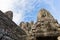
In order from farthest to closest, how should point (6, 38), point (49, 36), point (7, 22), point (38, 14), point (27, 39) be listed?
point (38, 14)
point (49, 36)
point (27, 39)
point (7, 22)
point (6, 38)

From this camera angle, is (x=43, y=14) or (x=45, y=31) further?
(x=43, y=14)

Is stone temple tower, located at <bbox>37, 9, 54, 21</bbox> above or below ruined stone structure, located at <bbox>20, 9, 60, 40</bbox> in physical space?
above

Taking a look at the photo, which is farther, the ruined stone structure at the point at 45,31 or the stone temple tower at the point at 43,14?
the stone temple tower at the point at 43,14

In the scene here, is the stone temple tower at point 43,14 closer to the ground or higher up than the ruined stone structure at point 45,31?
higher up

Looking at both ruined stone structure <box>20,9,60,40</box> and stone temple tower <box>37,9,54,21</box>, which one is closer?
ruined stone structure <box>20,9,60,40</box>

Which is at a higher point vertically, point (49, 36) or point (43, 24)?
point (43, 24)

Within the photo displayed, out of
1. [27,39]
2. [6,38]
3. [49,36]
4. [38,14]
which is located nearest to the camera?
[6,38]

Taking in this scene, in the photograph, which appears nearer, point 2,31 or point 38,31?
point 2,31

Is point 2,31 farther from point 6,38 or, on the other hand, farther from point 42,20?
point 42,20

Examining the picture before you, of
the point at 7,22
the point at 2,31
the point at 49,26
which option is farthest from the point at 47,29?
the point at 2,31

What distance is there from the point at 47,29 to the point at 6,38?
153 inches

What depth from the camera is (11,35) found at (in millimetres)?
6566

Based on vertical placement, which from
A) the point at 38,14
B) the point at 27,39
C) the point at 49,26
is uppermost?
the point at 38,14

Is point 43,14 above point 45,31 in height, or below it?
above
